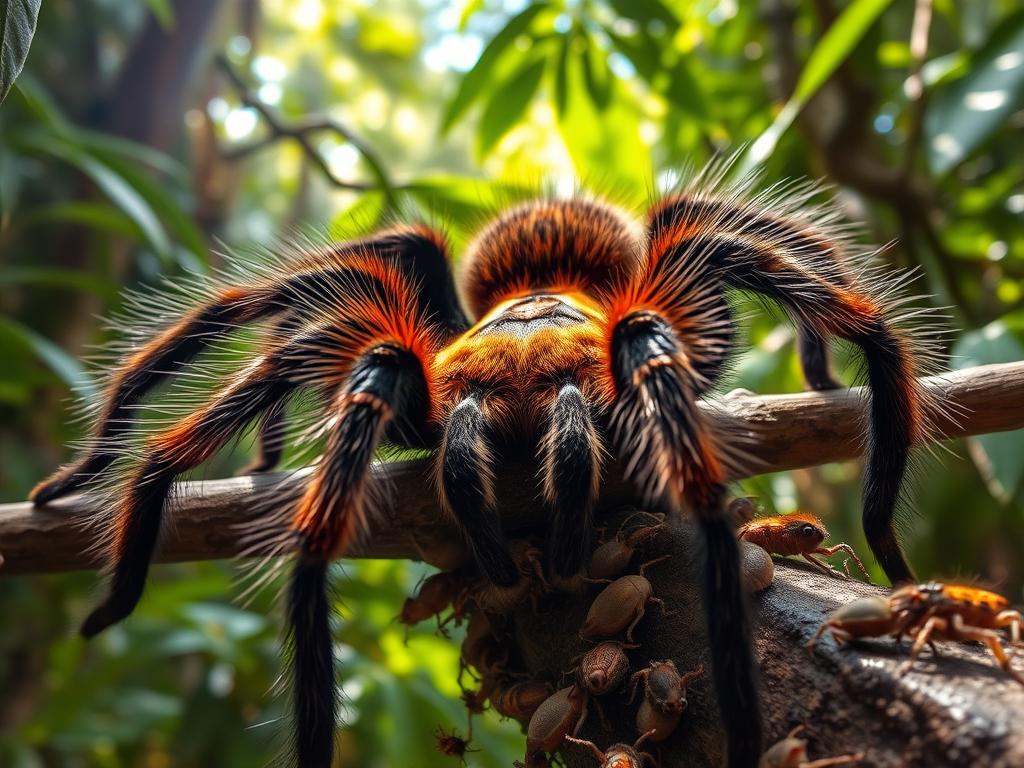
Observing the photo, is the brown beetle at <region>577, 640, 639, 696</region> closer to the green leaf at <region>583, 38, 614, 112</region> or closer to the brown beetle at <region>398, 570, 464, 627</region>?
the brown beetle at <region>398, 570, 464, 627</region>

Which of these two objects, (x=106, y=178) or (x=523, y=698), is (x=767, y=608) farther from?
(x=106, y=178)

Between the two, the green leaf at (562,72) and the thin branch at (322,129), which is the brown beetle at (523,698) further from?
the green leaf at (562,72)

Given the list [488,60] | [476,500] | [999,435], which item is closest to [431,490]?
[476,500]

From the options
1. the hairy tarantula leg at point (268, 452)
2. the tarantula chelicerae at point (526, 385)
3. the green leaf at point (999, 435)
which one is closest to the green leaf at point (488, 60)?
the tarantula chelicerae at point (526, 385)

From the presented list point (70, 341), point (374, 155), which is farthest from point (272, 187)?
point (374, 155)

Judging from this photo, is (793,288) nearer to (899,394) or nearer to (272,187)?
Answer: (899,394)

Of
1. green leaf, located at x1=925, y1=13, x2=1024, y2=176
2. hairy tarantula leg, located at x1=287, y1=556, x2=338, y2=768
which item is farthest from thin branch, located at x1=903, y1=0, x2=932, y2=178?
hairy tarantula leg, located at x1=287, y1=556, x2=338, y2=768
